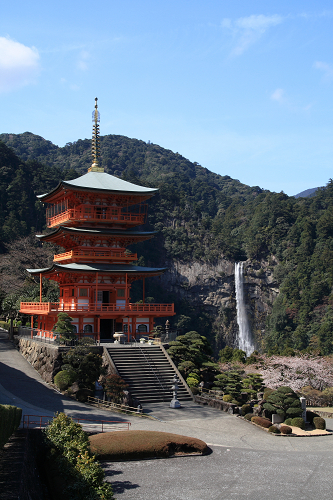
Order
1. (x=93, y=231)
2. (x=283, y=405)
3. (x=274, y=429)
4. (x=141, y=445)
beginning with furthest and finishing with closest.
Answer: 1. (x=93, y=231)
2. (x=283, y=405)
3. (x=274, y=429)
4. (x=141, y=445)

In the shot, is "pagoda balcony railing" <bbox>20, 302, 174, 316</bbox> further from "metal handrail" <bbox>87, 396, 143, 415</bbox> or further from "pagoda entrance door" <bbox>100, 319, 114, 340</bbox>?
"metal handrail" <bbox>87, 396, 143, 415</bbox>

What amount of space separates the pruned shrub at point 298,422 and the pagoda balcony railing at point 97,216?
20.1 m

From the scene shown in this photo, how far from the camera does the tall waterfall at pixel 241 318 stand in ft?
337

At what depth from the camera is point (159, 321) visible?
105688mm

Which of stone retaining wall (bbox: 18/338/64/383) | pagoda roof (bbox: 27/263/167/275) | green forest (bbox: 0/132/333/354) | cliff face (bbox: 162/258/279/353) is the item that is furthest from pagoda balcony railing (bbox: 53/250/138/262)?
cliff face (bbox: 162/258/279/353)

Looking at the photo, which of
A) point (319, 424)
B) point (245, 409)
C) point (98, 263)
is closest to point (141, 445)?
point (245, 409)

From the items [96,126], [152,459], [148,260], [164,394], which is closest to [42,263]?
[96,126]

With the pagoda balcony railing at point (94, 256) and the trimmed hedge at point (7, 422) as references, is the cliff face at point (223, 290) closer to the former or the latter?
the pagoda balcony railing at point (94, 256)

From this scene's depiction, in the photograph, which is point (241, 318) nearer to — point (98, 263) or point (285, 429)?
point (98, 263)

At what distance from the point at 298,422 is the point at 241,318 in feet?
263

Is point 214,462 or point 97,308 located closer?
point 214,462

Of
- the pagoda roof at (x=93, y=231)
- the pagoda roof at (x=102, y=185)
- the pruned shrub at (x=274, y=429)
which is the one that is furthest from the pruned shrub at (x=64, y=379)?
the pagoda roof at (x=102, y=185)

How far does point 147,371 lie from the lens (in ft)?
106

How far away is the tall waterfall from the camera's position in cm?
10262
